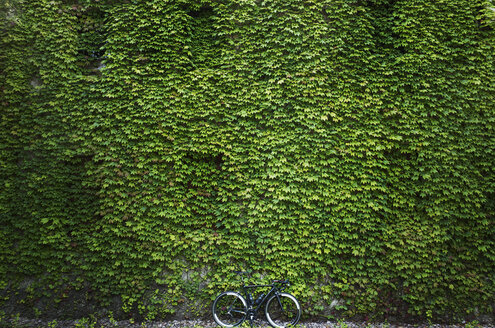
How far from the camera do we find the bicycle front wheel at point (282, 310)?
5133 millimetres

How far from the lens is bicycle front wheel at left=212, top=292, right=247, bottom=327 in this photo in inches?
203

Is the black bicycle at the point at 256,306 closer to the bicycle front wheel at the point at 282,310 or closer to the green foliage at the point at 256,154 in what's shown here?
the bicycle front wheel at the point at 282,310

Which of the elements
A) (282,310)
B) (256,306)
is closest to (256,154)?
(256,306)

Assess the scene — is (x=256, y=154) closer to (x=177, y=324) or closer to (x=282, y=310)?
(x=282, y=310)

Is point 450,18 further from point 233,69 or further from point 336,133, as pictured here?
point 233,69

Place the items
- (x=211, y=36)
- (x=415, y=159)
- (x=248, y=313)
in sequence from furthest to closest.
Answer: (x=211, y=36) < (x=415, y=159) < (x=248, y=313)

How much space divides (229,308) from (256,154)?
3654 millimetres

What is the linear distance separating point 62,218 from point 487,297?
1051 cm

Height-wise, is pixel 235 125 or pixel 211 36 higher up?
pixel 211 36

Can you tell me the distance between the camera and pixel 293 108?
5.82 meters

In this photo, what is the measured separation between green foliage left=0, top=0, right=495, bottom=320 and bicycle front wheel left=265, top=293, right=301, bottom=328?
0.30 metres

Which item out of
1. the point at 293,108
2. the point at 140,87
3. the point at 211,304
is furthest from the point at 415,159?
the point at 140,87

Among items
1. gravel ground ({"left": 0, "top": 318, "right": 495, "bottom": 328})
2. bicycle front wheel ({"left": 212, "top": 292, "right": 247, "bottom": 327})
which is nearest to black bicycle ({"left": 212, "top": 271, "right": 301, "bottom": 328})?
bicycle front wheel ({"left": 212, "top": 292, "right": 247, "bottom": 327})

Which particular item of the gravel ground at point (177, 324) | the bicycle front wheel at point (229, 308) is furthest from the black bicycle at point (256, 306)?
the gravel ground at point (177, 324)
